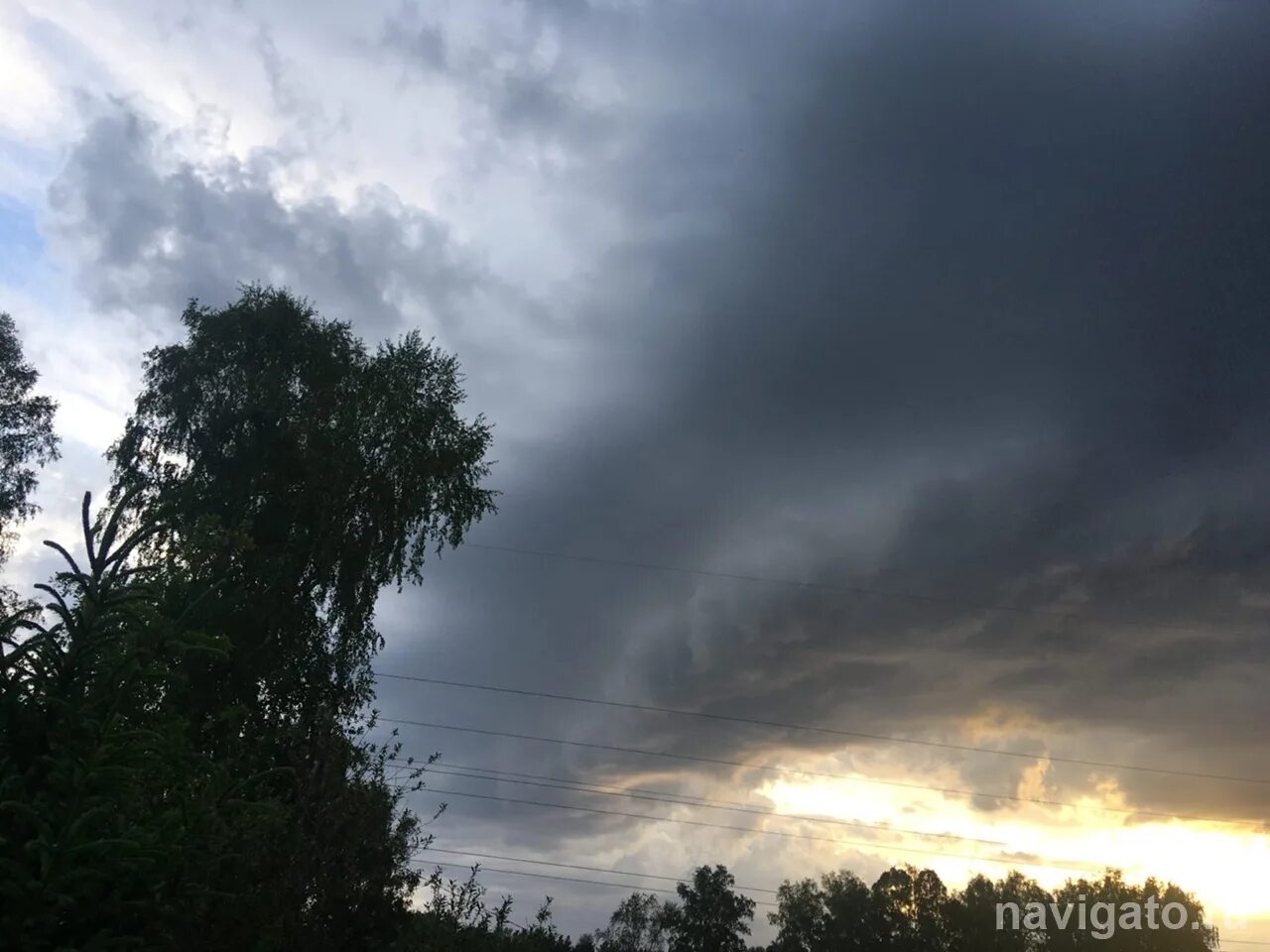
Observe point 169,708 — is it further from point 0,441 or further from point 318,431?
point 0,441

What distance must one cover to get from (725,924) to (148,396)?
112 meters

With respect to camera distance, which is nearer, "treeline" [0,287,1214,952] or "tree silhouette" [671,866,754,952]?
"treeline" [0,287,1214,952]

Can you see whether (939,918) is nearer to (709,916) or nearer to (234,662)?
(709,916)

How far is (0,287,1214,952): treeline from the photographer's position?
23.6 ft

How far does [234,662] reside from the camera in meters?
34.4

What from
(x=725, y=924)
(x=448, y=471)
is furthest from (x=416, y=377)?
(x=725, y=924)

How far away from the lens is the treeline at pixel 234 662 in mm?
7191

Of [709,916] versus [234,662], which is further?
[709,916]

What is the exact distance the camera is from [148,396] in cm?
3925

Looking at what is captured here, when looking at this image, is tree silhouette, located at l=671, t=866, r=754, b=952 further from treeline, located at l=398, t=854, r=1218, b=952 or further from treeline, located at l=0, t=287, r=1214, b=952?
treeline, located at l=0, t=287, r=1214, b=952

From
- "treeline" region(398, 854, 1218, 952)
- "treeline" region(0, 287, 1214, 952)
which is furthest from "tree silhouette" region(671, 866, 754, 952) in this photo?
"treeline" region(0, 287, 1214, 952)

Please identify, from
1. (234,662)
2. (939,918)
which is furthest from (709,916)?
(234,662)

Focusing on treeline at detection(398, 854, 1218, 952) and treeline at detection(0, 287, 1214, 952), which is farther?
treeline at detection(398, 854, 1218, 952)

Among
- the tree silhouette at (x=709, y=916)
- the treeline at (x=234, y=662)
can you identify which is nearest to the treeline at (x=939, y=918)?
the tree silhouette at (x=709, y=916)
